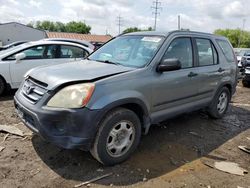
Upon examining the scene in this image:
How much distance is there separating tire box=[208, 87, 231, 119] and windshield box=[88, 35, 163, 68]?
7.32ft

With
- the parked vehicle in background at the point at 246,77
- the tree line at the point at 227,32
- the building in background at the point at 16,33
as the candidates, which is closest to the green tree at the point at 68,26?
the tree line at the point at 227,32

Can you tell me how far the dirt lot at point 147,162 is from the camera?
3760 mm

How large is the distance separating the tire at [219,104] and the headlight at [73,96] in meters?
3.42

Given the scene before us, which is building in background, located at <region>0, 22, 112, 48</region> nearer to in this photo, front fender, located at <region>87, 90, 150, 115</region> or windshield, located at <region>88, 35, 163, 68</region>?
windshield, located at <region>88, 35, 163, 68</region>

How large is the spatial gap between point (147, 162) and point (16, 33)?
55.7 metres

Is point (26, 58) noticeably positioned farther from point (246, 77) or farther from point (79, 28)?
point (79, 28)

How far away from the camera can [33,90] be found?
13.3 ft

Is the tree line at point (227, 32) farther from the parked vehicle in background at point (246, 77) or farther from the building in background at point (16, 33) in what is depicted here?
the parked vehicle in background at point (246, 77)

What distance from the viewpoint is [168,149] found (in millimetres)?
4820

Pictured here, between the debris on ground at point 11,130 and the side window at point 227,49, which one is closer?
the debris on ground at point 11,130

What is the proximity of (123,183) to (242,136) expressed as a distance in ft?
10.1

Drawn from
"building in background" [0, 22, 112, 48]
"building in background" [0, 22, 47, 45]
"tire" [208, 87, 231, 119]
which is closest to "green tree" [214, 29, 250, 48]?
"building in background" [0, 22, 112, 48]

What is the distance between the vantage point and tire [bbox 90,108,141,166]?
3.83m

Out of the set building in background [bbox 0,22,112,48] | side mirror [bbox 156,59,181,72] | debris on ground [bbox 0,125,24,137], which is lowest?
debris on ground [bbox 0,125,24,137]
